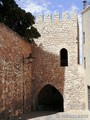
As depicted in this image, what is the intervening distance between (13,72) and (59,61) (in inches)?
265

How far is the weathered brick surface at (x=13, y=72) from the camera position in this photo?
614 inches

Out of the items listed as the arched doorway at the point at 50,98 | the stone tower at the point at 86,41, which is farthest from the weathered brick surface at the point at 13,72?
the arched doorway at the point at 50,98

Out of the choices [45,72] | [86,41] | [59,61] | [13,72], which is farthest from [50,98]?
[13,72]

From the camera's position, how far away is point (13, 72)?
17516 mm

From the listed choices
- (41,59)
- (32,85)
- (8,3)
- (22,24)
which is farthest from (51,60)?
(8,3)

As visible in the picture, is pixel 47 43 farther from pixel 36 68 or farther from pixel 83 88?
pixel 83 88

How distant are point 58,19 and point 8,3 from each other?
202 inches

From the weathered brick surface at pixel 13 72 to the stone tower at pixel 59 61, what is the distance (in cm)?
178

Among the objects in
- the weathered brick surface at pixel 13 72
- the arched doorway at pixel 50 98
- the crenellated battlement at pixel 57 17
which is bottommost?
the arched doorway at pixel 50 98

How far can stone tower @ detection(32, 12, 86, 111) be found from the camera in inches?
917

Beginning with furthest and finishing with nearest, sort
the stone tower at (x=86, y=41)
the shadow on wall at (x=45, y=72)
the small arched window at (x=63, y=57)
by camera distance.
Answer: the small arched window at (x=63, y=57), the shadow on wall at (x=45, y=72), the stone tower at (x=86, y=41)

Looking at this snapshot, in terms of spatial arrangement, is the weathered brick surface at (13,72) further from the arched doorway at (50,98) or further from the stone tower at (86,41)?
the arched doorway at (50,98)

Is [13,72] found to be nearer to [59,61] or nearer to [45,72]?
→ [45,72]

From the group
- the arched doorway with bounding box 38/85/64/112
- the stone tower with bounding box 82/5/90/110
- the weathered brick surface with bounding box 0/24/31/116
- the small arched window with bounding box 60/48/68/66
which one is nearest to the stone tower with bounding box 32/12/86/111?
the small arched window with bounding box 60/48/68/66
